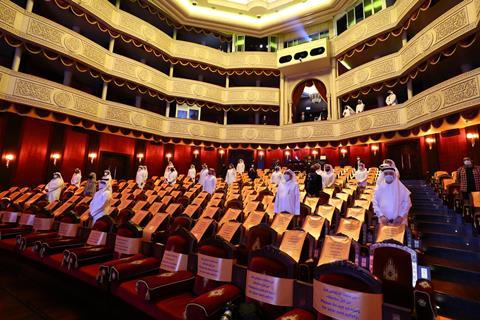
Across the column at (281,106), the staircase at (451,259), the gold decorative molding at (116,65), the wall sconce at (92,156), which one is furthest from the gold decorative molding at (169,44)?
the staircase at (451,259)

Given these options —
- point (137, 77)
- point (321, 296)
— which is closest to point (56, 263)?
point (321, 296)

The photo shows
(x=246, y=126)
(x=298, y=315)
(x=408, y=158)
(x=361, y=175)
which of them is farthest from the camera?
(x=246, y=126)

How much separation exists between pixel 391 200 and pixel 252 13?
1488cm

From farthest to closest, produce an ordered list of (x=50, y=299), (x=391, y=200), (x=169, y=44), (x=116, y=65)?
(x=169, y=44), (x=116, y=65), (x=391, y=200), (x=50, y=299)

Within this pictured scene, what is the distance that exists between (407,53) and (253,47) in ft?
29.9

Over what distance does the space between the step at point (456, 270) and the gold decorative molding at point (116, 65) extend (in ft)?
40.1

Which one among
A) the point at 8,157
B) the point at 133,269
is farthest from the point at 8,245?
the point at 8,157

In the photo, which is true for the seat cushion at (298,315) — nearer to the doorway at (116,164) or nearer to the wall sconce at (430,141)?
the wall sconce at (430,141)

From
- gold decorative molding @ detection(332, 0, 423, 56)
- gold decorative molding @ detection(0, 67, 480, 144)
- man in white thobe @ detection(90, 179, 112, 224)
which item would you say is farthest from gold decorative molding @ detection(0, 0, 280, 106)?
man in white thobe @ detection(90, 179, 112, 224)

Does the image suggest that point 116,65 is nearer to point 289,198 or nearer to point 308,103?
point 289,198

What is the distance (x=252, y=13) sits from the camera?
50.2ft

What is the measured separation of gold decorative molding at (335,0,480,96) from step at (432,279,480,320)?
26.4 ft

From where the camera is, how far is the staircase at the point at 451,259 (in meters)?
2.33

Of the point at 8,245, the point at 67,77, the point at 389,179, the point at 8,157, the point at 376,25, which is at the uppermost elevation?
the point at 376,25
